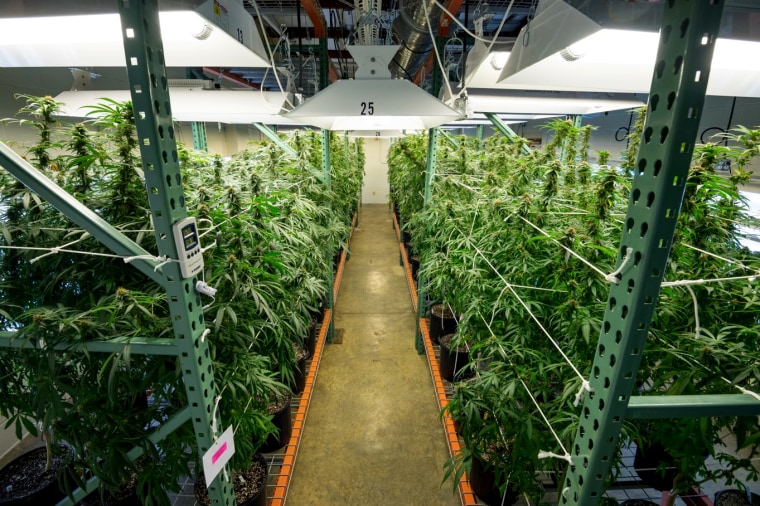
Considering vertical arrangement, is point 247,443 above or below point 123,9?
below

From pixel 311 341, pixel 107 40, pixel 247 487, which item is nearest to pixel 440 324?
pixel 311 341

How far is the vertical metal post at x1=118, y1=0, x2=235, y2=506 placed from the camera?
0.74 m

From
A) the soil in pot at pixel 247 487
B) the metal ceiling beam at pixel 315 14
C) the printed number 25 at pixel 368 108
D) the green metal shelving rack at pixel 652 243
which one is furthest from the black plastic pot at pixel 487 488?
the metal ceiling beam at pixel 315 14

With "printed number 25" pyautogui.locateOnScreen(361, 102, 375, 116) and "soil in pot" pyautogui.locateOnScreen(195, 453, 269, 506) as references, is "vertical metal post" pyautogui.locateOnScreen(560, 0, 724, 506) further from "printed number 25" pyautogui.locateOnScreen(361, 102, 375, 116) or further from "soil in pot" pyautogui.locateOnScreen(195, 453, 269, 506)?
"soil in pot" pyautogui.locateOnScreen(195, 453, 269, 506)

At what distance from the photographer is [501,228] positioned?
1857mm

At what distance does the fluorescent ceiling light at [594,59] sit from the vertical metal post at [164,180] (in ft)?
2.86

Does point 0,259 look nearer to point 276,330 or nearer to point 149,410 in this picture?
point 149,410

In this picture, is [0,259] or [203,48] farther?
[0,259]

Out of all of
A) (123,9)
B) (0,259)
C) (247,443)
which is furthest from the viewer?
(247,443)

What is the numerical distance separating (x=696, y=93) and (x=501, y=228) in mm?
1303

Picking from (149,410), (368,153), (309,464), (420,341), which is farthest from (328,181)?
(368,153)

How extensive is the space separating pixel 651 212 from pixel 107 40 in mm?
1345

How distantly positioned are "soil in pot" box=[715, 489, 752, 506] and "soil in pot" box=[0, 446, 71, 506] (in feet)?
10.5

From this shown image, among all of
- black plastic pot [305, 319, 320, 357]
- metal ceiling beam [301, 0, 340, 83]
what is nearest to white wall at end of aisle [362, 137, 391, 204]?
black plastic pot [305, 319, 320, 357]
